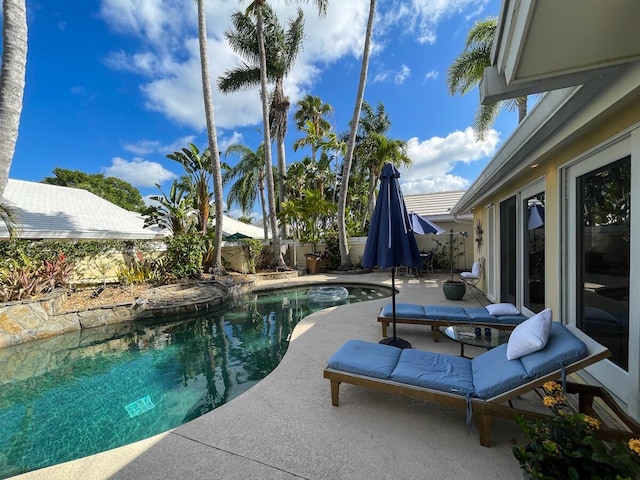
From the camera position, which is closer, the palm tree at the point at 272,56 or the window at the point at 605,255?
the window at the point at 605,255

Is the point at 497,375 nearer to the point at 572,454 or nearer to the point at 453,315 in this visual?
the point at 572,454

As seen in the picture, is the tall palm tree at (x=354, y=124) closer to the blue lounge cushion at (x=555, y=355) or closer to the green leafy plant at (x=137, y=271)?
the green leafy plant at (x=137, y=271)

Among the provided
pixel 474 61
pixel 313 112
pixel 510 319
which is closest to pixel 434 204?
pixel 474 61

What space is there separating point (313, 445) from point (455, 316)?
3482mm

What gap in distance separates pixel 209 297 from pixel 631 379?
369 inches

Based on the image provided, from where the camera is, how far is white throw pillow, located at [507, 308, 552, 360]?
8.93 feet

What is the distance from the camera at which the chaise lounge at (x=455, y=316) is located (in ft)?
15.0

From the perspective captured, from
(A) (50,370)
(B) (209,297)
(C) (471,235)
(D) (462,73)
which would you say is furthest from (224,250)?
(D) (462,73)

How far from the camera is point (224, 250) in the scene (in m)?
14.9

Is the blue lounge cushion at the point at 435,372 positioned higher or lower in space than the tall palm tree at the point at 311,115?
lower

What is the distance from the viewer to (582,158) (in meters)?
3.36

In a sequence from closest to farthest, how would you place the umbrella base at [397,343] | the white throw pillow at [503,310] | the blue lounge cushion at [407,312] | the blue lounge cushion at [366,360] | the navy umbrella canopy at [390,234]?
1. the blue lounge cushion at [366,360]
2. the navy umbrella canopy at [390,234]
3. the umbrella base at [397,343]
4. the white throw pillow at [503,310]
5. the blue lounge cushion at [407,312]

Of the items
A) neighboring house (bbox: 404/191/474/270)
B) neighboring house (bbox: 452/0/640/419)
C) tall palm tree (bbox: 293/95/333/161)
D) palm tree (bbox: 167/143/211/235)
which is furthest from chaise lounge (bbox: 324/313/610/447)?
tall palm tree (bbox: 293/95/333/161)

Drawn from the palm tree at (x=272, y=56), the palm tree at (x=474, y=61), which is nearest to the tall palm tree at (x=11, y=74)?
the palm tree at (x=272, y=56)
